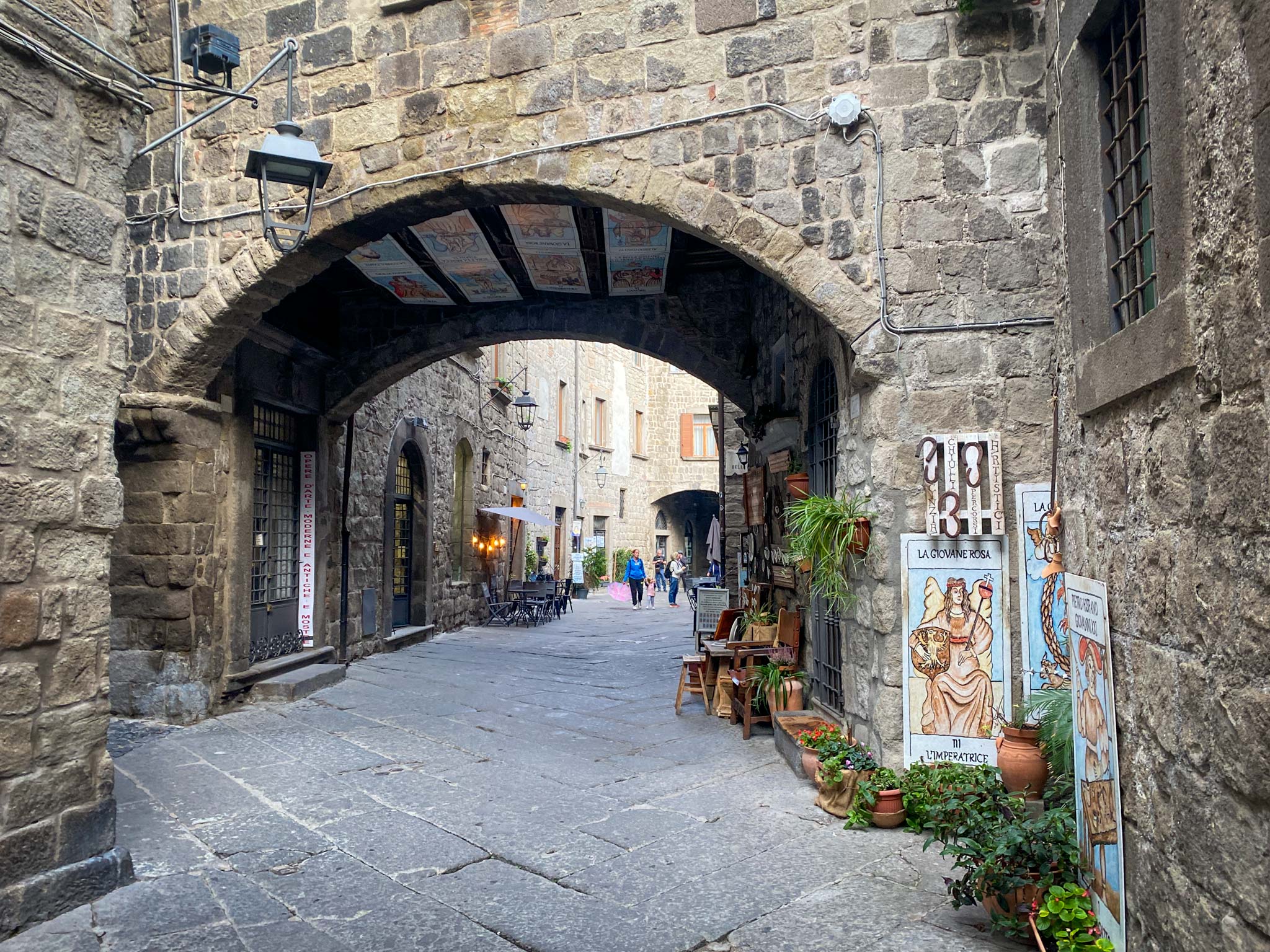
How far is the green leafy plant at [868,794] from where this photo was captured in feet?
13.8

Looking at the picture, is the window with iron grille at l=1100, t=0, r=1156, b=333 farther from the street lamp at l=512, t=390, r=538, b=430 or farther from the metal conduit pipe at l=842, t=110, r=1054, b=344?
the street lamp at l=512, t=390, r=538, b=430

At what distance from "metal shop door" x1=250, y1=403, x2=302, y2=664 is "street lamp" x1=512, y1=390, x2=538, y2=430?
293 inches

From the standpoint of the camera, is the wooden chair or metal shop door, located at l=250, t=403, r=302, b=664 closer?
the wooden chair

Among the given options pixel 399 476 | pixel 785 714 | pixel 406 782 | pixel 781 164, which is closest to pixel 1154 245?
pixel 781 164

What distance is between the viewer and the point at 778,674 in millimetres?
6121

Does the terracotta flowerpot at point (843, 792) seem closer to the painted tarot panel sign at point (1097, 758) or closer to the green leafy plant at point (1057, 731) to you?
the green leafy plant at point (1057, 731)

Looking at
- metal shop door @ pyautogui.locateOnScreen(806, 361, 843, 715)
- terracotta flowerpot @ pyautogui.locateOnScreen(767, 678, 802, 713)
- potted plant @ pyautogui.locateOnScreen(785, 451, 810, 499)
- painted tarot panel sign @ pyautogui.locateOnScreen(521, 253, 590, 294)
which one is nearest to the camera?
metal shop door @ pyautogui.locateOnScreen(806, 361, 843, 715)

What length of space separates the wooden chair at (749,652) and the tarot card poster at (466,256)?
12.1ft

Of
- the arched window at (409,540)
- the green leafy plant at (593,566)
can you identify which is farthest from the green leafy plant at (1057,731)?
the green leafy plant at (593,566)

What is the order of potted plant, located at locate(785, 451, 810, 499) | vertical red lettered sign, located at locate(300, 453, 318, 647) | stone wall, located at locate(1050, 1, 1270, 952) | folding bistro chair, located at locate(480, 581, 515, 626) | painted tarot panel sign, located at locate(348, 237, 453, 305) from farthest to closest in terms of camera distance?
1. folding bistro chair, located at locate(480, 581, 515, 626)
2. vertical red lettered sign, located at locate(300, 453, 318, 647)
3. painted tarot panel sign, located at locate(348, 237, 453, 305)
4. potted plant, located at locate(785, 451, 810, 499)
5. stone wall, located at locate(1050, 1, 1270, 952)

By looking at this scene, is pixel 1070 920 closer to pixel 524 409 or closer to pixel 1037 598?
pixel 1037 598

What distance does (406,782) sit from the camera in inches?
199

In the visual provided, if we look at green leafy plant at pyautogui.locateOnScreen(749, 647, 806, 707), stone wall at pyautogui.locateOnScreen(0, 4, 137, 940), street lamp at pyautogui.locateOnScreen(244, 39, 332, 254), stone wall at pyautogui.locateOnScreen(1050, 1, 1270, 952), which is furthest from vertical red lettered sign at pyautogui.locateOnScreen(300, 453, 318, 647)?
stone wall at pyautogui.locateOnScreen(1050, 1, 1270, 952)

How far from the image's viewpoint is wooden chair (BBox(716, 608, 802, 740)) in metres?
6.48
